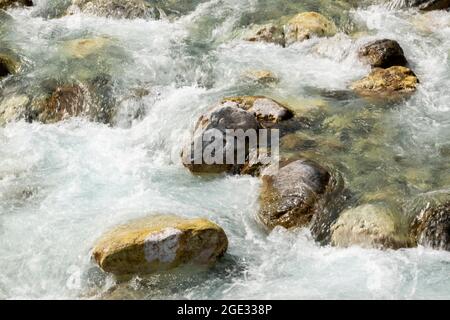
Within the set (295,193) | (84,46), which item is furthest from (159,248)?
(84,46)

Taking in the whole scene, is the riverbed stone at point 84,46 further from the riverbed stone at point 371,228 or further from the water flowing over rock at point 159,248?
the riverbed stone at point 371,228

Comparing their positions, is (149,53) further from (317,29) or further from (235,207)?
(235,207)

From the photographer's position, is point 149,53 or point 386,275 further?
point 149,53

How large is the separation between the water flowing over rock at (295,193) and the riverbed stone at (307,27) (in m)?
5.64

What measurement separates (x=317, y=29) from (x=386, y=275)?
8363 millimetres

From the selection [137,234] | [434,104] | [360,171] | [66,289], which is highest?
[434,104]

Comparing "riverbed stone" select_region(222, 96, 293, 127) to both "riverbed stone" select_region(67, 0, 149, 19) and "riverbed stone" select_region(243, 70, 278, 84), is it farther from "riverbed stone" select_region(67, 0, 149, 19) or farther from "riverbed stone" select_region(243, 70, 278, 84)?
"riverbed stone" select_region(67, 0, 149, 19)

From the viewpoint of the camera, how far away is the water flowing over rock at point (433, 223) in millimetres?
8547

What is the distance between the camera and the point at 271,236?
29.3 ft

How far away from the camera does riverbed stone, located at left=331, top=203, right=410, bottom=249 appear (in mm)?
8531

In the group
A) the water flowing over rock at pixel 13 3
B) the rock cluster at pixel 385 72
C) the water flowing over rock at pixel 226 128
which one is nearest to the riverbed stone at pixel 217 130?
the water flowing over rock at pixel 226 128

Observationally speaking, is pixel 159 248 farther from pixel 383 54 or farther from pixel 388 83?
pixel 383 54

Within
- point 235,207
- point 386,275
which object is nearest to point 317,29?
point 235,207

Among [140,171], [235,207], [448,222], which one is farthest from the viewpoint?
[140,171]
